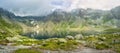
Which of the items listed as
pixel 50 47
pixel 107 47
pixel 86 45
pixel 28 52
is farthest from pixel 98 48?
pixel 28 52

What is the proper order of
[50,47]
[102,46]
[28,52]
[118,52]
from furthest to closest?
[102,46], [50,47], [118,52], [28,52]

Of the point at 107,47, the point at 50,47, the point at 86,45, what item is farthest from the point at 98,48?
the point at 50,47

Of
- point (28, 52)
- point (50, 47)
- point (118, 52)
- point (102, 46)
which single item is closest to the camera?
point (28, 52)

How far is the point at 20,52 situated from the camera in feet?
346

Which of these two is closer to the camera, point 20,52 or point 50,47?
point 20,52

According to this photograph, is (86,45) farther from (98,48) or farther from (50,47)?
(50,47)

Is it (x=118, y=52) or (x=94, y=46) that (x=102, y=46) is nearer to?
(x=94, y=46)

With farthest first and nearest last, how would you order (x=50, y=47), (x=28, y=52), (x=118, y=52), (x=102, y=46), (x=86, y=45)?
(x=86, y=45) → (x=102, y=46) → (x=50, y=47) → (x=118, y=52) → (x=28, y=52)

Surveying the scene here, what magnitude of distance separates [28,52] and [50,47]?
155 ft

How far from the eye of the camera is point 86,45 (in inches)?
6870

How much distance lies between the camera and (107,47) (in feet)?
525

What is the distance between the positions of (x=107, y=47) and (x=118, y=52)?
107ft

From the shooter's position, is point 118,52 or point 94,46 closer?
point 118,52

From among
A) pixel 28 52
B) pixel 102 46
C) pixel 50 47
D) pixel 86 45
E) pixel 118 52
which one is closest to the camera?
pixel 28 52
